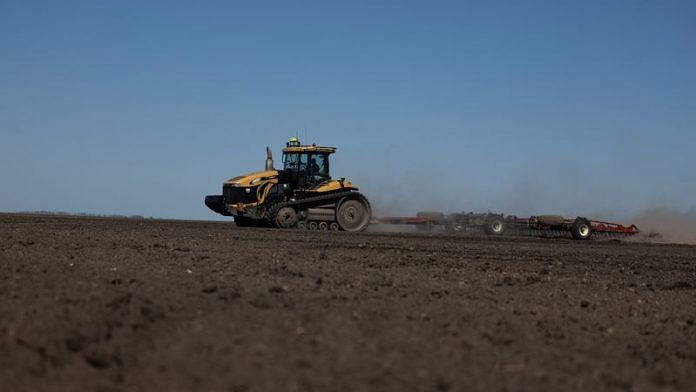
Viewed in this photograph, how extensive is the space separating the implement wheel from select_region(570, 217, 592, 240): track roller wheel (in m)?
9.68

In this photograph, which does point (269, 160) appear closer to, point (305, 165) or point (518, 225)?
point (305, 165)

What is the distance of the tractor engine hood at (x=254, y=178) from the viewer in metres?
31.0

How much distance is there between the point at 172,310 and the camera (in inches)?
341

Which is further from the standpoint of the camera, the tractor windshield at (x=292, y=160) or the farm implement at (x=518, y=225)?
the farm implement at (x=518, y=225)

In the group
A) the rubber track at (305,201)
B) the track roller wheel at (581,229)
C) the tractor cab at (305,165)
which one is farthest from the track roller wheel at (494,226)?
the tractor cab at (305,165)

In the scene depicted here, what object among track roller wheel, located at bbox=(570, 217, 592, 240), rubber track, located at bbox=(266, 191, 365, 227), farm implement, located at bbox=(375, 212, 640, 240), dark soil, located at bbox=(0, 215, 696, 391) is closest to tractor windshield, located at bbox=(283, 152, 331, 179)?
rubber track, located at bbox=(266, 191, 365, 227)

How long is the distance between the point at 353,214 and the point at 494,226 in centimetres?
821

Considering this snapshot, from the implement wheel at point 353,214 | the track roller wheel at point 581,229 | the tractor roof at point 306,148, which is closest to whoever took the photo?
the tractor roof at point 306,148

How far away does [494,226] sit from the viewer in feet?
123

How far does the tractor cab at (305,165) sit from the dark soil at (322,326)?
15957 mm

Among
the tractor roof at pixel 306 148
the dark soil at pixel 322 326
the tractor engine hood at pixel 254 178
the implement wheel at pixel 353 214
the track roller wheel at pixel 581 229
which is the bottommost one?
the dark soil at pixel 322 326

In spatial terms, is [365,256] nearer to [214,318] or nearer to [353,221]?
[214,318]

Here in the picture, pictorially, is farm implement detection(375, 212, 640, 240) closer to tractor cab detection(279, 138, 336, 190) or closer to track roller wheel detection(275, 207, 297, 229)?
tractor cab detection(279, 138, 336, 190)

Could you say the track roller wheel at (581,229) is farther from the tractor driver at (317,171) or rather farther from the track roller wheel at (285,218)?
the track roller wheel at (285,218)
